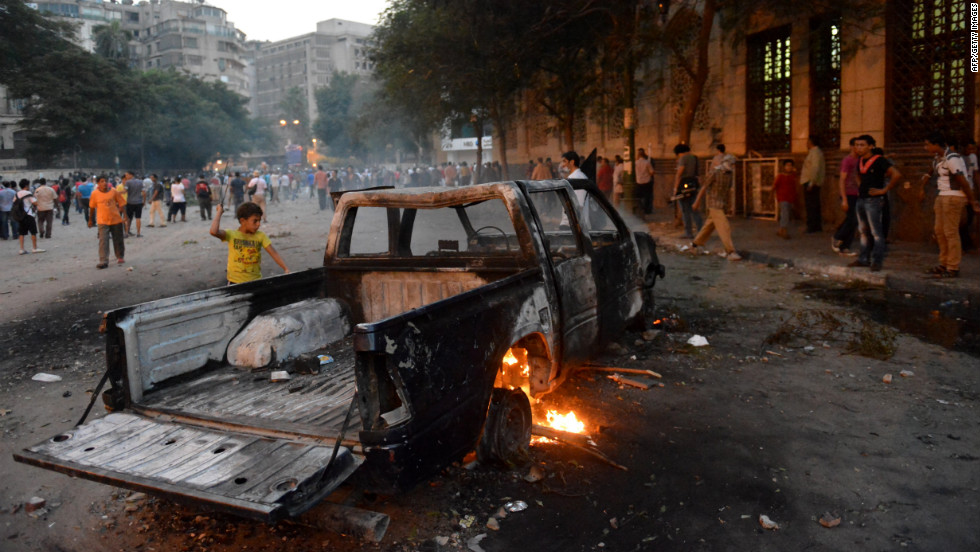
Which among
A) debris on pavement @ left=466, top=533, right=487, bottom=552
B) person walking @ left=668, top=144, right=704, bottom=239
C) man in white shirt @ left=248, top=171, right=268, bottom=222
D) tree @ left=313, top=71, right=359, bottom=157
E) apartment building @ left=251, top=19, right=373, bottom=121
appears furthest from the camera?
apartment building @ left=251, top=19, right=373, bottom=121

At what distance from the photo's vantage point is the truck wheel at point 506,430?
12.5ft

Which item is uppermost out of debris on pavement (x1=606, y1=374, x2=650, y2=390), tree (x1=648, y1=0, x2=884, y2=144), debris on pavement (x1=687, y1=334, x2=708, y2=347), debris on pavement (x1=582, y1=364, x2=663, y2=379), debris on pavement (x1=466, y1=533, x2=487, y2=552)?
tree (x1=648, y1=0, x2=884, y2=144)

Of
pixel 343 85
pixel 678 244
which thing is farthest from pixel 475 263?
pixel 343 85

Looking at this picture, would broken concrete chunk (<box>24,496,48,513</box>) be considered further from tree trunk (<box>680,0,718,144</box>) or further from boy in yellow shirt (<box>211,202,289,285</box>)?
tree trunk (<box>680,0,718,144</box>)

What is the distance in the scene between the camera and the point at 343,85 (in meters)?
86.1

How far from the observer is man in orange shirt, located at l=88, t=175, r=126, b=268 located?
42.0ft

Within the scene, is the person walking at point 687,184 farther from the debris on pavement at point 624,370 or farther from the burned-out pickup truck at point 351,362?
the debris on pavement at point 624,370

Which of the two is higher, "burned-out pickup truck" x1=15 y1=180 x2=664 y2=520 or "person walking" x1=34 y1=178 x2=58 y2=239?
"person walking" x1=34 y1=178 x2=58 y2=239

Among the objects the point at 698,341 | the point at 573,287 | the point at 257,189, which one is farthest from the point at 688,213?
the point at 257,189

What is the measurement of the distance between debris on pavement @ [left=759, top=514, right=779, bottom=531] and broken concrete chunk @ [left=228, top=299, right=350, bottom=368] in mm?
3025

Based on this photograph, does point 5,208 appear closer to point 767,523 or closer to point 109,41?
point 767,523

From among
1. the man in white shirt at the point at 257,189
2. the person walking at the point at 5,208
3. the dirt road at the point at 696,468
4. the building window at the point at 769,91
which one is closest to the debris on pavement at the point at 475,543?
the dirt road at the point at 696,468

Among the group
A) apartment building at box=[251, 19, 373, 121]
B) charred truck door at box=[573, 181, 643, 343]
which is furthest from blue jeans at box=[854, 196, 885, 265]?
apartment building at box=[251, 19, 373, 121]

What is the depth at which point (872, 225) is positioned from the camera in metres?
9.26
